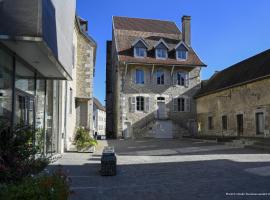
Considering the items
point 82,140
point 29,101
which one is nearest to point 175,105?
point 82,140

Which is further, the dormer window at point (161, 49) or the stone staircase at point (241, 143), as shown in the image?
the dormer window at point (161, 49)

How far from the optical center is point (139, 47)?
3023 cm

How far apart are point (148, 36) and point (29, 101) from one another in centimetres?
2446

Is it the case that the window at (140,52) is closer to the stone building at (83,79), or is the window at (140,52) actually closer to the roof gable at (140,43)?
the roof gable at (140,43)

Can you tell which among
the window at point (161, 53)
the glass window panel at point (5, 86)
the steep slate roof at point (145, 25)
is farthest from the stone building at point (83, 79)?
the steep slate roof at point (145, 25)

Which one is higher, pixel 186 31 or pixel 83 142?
pixel 186 31

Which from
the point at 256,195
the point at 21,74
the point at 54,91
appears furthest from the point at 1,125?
the point at 54,91

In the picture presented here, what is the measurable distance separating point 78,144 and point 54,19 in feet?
26.1

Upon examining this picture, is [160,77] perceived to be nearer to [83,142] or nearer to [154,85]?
[154,85]

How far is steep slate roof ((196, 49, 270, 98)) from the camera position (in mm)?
21250

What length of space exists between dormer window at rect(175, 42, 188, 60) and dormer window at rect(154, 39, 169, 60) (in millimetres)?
1116

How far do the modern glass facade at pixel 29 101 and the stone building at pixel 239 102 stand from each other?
13.4 meters

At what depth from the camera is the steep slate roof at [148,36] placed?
99.3 feet

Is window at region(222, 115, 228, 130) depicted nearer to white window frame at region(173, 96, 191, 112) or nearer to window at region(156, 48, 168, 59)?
white window frame at region(173, 96, 191, 112)
